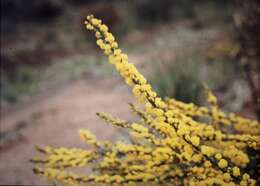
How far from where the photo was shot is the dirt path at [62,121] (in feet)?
16.8

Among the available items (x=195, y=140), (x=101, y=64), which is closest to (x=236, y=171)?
(x=195, y=140)

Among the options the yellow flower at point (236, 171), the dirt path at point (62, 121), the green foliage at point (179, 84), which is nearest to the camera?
the yellow flower at point (236, 171)

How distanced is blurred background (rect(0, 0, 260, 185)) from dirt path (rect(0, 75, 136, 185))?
2 cm

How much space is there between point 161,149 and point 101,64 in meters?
9.54

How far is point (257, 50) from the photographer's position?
20.6ft

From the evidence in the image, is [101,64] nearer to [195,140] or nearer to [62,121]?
[62,121]

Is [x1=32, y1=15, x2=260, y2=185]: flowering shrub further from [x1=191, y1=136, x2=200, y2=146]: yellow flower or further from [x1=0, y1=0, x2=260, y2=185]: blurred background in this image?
[x1=0, y1=0, x2=260, y2=185]: blurred background

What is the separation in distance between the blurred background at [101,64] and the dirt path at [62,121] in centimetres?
2

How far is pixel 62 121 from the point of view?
676 cm

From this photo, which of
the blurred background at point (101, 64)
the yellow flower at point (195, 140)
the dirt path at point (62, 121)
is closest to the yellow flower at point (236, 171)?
the yellow flower at point (195, 140)

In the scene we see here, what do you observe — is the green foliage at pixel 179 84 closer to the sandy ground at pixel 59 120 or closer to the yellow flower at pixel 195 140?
the sandy ground at pixel 59 120

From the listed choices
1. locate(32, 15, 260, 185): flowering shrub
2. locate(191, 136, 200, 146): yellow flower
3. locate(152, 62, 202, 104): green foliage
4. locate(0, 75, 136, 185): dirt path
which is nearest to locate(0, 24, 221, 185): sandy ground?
locate(0, 75, 136, 185): dirt path

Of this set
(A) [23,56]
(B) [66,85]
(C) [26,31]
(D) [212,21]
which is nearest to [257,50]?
(B) [66,85]

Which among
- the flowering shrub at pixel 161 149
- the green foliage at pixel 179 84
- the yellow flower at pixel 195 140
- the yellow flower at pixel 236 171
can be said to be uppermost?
the green foliage at pixel 179 84
